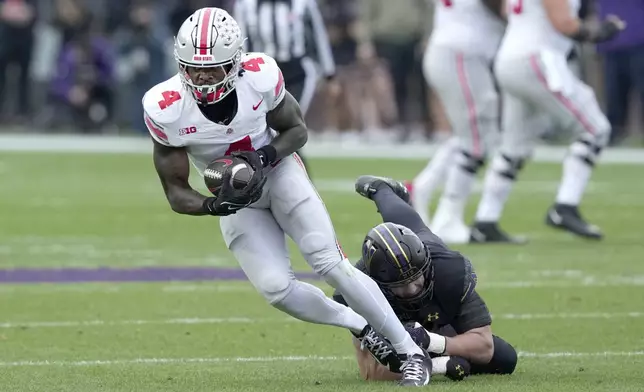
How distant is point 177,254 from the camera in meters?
10.5

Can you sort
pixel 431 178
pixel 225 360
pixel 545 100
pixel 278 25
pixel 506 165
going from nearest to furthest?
pixel 225 360
pixel 545 100
pixel 506 165
pixel 431 178
pixel 278 25

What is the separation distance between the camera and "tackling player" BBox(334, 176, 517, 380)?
5980 mm

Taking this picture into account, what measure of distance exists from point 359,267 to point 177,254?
4286mm

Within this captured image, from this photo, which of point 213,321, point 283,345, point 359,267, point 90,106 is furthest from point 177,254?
point 90,106

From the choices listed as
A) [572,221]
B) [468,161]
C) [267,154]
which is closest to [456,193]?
[468,161]

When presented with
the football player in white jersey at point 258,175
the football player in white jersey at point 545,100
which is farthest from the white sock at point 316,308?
the football player in white jersey at point 545,100

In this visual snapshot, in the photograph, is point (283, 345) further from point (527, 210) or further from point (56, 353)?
point (527, 210)

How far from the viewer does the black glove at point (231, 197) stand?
5.82 metres

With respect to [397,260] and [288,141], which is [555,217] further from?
[397,260]

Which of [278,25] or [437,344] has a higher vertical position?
[437,344]

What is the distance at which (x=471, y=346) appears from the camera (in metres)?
6.07

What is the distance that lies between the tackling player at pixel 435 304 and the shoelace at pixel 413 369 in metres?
0.10

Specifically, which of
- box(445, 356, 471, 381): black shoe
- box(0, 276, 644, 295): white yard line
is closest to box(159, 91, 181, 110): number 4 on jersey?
box(445, 356, 471, 381): black shoe

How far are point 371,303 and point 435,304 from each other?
354 millimetres
